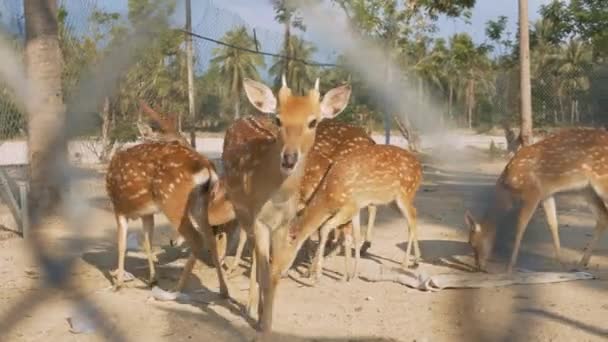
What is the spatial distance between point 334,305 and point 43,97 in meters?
4.43

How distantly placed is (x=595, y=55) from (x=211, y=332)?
13835 millimetres

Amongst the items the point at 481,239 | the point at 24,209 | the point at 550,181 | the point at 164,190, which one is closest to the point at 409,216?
the point at 481,239

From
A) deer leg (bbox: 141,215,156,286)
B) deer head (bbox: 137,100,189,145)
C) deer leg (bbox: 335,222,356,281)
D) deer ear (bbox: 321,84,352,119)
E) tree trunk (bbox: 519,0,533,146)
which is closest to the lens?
deer ear (bbox: 321,84,352,119)

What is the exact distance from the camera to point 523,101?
10164mm

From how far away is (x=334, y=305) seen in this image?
5.23m

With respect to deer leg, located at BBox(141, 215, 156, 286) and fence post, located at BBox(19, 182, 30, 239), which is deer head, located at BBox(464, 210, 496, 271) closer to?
deer leg, located at BBox(141, 215, 156, 286)

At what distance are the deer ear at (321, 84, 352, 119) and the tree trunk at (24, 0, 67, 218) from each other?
178 inches

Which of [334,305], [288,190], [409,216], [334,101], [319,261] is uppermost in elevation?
[334,101]

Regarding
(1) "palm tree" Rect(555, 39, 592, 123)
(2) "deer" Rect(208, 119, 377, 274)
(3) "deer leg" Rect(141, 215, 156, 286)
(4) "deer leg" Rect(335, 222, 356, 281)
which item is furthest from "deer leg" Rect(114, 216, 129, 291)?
(1) "palm tree" Rect(555, 39, 592, 123)

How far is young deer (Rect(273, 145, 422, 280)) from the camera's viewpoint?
19.5 ft

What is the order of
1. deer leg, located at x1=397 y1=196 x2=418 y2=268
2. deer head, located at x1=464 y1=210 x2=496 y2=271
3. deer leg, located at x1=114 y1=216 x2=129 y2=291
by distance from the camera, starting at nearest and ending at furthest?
deer leg, located at x1=114 y1=216 x2=129 y2=291 < deer head, located at x1=464 y1=210 x2=496 y2=271 < deer leg, located at x1=397 y1=196 x2=418 y2=268

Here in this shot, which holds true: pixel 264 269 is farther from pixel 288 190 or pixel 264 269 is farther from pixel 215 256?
pixel 215 256

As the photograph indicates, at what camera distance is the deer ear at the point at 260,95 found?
421cm

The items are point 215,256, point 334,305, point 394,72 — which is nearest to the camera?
point 394,72
